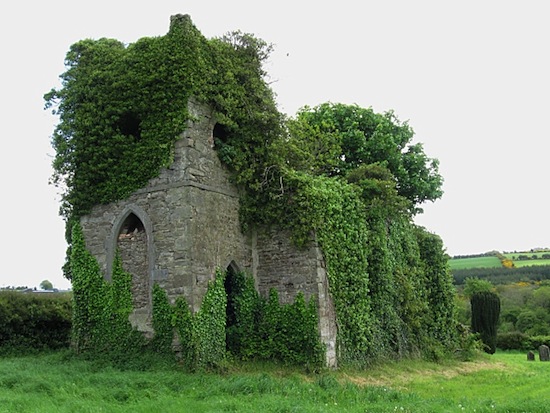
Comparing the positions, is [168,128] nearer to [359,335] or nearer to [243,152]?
[243,152]

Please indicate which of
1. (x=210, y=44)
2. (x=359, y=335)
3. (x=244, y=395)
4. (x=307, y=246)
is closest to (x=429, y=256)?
(x=359, y=335)

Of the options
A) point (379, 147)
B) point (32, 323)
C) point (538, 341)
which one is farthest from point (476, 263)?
point (32, 323)

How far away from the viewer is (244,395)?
10906 millimetres

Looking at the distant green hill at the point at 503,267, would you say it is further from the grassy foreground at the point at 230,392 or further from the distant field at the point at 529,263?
the grassy foreground at the point at 230,392

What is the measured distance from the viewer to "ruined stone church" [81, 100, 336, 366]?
13.9 metres

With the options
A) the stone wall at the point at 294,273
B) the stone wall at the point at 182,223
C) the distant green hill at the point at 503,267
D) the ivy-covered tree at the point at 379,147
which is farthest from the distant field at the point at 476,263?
the stone wall at the point at 182,223

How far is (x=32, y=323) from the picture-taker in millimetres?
18062

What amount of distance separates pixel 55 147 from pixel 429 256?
15.4 meters

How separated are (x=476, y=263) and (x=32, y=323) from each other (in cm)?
6908

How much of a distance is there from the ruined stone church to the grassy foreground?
182 cm

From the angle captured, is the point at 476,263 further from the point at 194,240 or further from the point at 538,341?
the point at 194,240

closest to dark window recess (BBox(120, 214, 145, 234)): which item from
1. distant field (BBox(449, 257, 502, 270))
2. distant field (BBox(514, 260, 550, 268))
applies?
distant field (BBox(514, 260, 550, 268))

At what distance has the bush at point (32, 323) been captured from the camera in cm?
1756

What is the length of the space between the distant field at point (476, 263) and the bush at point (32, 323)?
6304 centimetres
